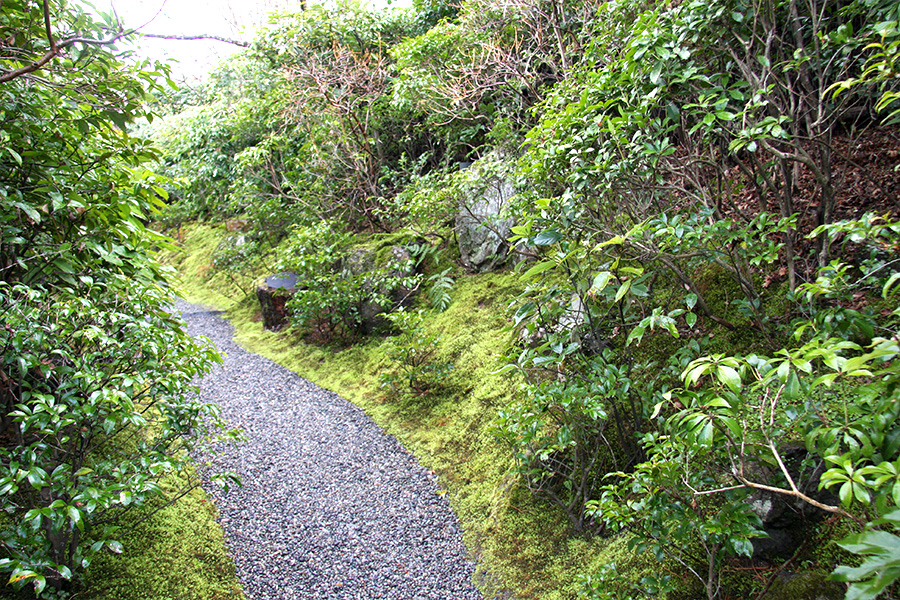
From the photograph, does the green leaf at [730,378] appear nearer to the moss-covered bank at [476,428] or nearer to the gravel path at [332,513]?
the moss-covered bank at [476,428]

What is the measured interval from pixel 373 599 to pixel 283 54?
30.6ft

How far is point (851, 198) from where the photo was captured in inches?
123

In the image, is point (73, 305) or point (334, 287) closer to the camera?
point (73, 305)

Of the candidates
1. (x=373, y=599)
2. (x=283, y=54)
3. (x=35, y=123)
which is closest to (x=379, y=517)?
(x=373, y=599)

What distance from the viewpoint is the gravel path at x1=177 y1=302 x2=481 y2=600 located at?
3.09 meters

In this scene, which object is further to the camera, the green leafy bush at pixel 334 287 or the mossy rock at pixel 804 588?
the green leafy bush at pixel 334 287

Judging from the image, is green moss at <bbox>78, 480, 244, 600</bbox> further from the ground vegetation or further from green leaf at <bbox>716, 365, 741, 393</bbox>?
green leaf at <bbox>716, 365, 741, 393</bbox>

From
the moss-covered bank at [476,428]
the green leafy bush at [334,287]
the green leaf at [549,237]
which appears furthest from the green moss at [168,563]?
the green leafy bush at [334,287]

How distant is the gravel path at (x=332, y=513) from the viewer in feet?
10.1

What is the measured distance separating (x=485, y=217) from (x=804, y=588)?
468 centimetres

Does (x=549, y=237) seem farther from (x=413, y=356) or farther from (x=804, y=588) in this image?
(x=413, y=356)

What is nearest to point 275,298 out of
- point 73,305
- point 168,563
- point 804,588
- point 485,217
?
point 485,217

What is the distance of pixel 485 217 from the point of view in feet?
19.6

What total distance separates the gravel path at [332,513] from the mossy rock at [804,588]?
5.28 feet
